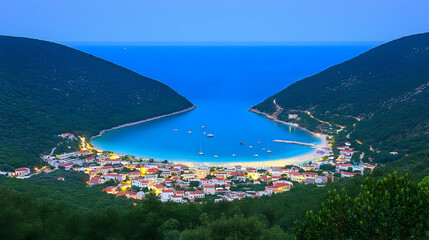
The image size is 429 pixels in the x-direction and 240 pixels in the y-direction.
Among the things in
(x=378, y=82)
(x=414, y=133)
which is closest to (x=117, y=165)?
(x=414, y=133)

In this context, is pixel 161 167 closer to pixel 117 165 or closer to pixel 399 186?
pixel 117 165

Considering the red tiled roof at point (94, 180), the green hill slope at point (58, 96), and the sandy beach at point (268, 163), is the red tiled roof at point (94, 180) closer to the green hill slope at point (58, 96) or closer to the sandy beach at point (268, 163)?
the green hill slope at point (58, 96)

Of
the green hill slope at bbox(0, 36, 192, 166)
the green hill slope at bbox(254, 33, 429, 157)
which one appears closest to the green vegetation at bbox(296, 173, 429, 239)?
the green hill slope at bbox(254, 33, 429, 157)

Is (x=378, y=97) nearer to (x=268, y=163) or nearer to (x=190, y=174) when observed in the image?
(x=268, y=163)

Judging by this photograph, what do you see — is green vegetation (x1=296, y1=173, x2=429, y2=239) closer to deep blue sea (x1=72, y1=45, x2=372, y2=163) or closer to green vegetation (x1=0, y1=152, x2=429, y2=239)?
green vegetation (x1=0, y1=152, x2=429, y2=239)

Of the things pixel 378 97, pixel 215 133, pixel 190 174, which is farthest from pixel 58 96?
pixel 378 97

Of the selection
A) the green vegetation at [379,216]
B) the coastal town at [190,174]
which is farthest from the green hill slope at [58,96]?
the green vegetation at [379,216]
